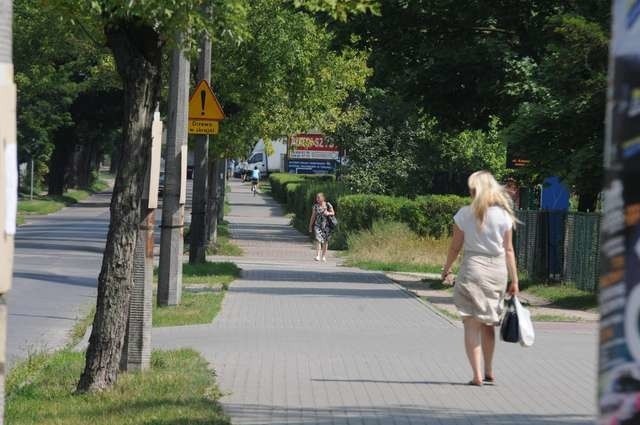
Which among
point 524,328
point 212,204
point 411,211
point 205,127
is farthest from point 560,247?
point 524,328

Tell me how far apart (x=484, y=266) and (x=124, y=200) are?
2.88 metres

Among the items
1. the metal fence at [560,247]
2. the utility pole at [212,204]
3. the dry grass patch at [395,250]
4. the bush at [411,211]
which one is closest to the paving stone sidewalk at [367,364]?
the metal fence at [560,247]

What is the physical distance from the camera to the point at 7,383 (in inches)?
434

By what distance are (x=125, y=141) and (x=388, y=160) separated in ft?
103

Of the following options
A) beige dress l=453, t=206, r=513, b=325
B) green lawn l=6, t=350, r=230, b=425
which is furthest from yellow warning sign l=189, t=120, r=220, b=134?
beige dress l=453, t=206, r=513, b=325

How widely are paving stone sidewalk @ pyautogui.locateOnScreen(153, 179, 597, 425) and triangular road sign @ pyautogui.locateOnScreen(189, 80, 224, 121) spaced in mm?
2845

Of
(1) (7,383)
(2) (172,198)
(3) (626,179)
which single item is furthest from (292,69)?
(3) (626,179)

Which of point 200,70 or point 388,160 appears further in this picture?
point 388,160

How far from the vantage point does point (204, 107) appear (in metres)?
21.3

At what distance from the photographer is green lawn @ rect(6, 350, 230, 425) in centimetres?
870

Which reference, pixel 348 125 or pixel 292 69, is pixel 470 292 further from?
pixel 348 125

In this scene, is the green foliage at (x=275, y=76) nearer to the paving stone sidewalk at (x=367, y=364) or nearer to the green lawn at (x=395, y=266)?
the green lawn at (x=395, y=266)

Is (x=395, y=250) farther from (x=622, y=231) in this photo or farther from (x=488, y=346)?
(x=622, y=231)

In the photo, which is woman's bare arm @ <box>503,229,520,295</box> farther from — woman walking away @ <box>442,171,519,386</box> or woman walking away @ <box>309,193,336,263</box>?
woman walking away @ <box>309,193,336,263</box>
